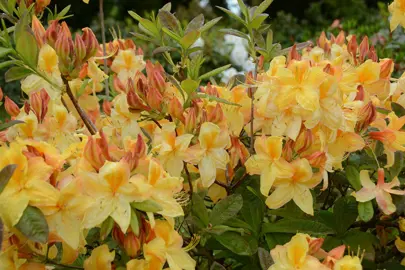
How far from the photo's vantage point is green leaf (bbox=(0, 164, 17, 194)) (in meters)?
0.86

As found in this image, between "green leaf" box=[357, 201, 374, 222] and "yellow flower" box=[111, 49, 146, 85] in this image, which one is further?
"yellow flower" box=[111, 49, 146, 85]

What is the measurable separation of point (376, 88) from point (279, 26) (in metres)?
4.71

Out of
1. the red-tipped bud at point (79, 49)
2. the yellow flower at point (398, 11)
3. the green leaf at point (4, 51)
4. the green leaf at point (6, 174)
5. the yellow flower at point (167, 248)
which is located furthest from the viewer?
the yellow flower at point (398, 11)

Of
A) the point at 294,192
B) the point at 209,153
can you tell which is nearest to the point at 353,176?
the point at 294,192

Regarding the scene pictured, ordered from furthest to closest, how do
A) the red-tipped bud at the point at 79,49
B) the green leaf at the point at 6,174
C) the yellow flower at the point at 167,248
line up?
the red-tipped bud at the point at 79,49, the yellow flower at the point at 167,248, the green leaf at the point at 6,174

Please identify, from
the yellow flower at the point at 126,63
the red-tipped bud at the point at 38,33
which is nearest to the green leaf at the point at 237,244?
the red-tipped bud at the point at 38,33

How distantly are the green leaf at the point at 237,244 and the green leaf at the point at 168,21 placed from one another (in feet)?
1.24

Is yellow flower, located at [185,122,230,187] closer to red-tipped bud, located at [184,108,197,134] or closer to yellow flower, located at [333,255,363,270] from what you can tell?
red-tipped bud, located at [184,108,197,134]

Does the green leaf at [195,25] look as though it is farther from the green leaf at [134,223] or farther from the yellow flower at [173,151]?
the green leaf at [134,223]

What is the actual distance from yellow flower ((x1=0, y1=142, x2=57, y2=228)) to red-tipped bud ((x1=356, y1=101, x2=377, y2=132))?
0.56 m

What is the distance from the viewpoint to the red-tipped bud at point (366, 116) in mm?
1229

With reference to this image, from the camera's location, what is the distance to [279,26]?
6023 mm

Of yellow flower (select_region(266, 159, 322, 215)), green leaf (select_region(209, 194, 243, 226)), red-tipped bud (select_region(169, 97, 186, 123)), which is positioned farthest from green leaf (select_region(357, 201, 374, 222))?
red-tipped bud (select_region(169, 97, 186, 123))

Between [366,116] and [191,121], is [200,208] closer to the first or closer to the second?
[191,121]
